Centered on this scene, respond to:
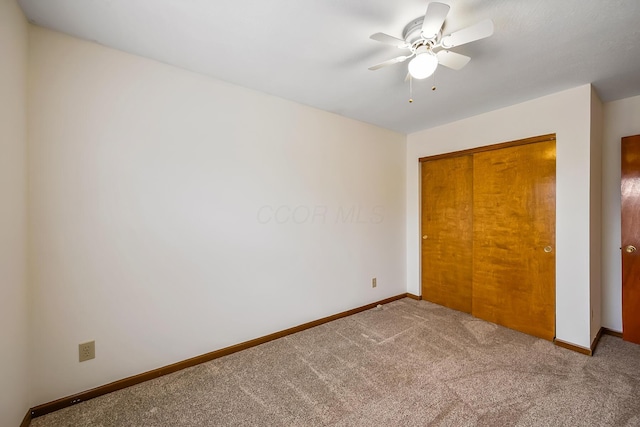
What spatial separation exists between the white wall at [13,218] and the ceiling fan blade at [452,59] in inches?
92.6

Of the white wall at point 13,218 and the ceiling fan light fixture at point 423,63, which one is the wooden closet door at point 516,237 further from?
the white wall at point 13,218

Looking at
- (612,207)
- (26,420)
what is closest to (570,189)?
(612,207)

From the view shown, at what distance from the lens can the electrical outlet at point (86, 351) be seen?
1.71 metres

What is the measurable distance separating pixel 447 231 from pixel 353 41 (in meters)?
2.63

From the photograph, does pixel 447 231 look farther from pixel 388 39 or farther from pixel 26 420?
pixel 26 420

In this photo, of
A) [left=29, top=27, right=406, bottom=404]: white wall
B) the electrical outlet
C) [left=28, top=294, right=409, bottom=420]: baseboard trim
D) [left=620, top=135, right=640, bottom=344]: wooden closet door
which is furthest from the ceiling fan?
the electrical outlet

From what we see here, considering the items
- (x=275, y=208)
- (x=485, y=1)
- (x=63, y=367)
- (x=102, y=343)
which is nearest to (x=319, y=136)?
(x=275, y=208)

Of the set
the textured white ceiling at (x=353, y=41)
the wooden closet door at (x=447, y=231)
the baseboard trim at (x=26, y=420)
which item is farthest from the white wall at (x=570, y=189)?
the baseboard trim at (x=26, y=420)

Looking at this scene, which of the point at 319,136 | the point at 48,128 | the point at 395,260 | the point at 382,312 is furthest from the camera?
the point at 395,260

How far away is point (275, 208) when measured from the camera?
2.59 metres

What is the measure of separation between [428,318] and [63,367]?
3240 millimetres

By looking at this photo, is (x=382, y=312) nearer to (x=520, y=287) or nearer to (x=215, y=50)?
(x=520, y=287)

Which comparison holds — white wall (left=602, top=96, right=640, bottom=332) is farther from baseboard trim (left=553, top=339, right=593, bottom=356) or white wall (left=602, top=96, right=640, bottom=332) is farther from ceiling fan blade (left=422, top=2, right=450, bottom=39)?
ceiling fan blade (left=422, top=2, right=450, bottom=39)

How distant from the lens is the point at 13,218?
1.41m
